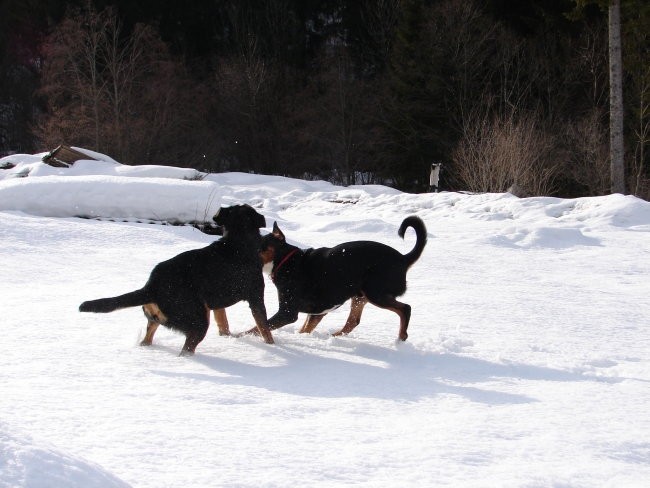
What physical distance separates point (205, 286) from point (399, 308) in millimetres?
1519

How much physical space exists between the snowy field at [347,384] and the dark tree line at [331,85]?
39.1 feet

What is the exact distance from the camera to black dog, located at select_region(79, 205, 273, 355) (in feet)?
16.3

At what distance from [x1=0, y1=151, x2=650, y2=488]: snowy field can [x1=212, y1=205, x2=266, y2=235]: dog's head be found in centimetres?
87

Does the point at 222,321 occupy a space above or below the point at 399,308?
below

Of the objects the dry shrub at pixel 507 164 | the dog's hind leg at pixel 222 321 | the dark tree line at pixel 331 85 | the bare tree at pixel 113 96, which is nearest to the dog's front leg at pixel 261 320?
the dog's hind leg at pixel 222 321

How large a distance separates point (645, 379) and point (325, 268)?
2.47 meters

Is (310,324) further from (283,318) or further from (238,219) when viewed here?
(238,219)

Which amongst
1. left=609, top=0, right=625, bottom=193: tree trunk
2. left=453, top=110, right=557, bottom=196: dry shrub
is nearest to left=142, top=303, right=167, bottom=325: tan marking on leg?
left=453, top=110, right=557, bottom=196: dry shrub

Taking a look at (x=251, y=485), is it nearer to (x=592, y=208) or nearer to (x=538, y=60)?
(x=592, y=208)

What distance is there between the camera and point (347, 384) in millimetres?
4336

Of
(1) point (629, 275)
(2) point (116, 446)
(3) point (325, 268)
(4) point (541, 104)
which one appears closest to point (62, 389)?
(2) point (116, 446)

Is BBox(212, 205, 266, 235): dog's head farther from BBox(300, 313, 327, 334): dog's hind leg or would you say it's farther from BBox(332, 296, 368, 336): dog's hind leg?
BBox(332, 296, 368, 336): dog's hind leg

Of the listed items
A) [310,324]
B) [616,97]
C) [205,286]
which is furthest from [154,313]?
[616,97]

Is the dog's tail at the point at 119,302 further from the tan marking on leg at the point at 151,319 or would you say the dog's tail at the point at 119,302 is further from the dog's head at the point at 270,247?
the dog's head at the point at 270,247
